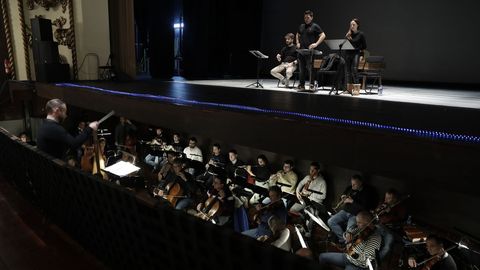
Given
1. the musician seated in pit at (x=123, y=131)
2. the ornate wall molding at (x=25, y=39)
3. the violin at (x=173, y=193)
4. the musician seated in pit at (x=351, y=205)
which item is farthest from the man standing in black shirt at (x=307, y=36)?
the ornate wall molding at (x=25, y=39)

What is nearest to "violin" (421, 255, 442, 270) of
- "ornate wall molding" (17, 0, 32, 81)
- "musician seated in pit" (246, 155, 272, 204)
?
"musician seated in pit" (246, 155, 272, 204)

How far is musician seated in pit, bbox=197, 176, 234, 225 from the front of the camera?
4.75 meters

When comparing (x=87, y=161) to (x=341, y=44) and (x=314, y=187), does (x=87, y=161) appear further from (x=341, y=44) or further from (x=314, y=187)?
(x=341, y=44)

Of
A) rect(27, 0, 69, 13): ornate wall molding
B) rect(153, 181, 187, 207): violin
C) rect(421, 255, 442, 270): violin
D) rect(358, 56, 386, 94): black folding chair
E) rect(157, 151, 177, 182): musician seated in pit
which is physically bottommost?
rect(153, 181, 187, 207): violin

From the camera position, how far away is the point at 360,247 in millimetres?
3564

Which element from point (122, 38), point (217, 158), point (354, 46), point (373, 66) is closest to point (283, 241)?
point (217, 158)

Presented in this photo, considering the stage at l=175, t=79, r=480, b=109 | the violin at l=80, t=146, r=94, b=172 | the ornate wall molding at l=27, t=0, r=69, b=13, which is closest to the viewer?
the stage at l=175, t=79, r=480, b=109

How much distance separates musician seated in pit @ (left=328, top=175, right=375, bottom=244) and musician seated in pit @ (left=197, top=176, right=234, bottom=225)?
1354 millimetres

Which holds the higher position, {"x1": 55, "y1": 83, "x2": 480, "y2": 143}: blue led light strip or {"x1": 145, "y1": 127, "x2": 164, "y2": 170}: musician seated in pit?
{"x1": 55, "y1": 83, "x2": 480, "y2": 143}: blue led light strip

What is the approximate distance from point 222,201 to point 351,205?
5.64 feet

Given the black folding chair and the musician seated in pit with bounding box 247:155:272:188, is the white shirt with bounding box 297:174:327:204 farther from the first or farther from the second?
the black folding chair

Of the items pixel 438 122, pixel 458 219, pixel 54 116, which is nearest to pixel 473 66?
pixel 458 219

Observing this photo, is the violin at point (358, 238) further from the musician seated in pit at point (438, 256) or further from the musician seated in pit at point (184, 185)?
the musician seated in pit at point (184, 185)

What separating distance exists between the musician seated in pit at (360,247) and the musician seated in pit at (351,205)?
479 mm
